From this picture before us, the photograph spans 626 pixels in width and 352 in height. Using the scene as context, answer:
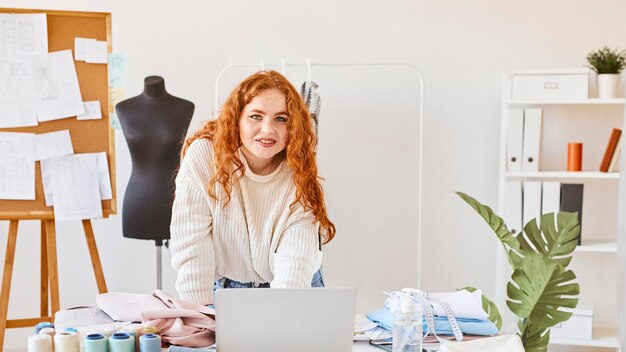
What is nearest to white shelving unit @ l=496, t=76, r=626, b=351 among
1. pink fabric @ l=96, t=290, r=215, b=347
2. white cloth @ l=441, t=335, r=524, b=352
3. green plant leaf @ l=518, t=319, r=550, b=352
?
green plant leaf @ l=518, t=319, r=550, b=352

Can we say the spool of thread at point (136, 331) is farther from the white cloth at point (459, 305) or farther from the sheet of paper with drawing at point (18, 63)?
the sheet of paper with drawing at point (18, 63)

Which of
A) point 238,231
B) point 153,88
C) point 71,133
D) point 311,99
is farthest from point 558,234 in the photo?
point 71,133

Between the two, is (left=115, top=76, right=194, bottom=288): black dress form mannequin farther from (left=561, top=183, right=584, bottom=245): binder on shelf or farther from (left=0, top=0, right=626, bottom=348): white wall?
(left=561, top=183, right=584, bottom=245): binder on shelf

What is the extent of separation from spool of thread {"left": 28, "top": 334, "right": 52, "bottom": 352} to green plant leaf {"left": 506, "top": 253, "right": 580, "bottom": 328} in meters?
1.52

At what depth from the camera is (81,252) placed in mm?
4043

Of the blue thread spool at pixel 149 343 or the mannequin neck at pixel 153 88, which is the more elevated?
the mannequin neck at pixel 153 88

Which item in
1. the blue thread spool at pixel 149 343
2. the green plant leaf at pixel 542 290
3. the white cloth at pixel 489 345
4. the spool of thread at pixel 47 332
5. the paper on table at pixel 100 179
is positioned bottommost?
the green plant leaf at pixel 542 290

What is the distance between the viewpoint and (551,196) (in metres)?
3.62

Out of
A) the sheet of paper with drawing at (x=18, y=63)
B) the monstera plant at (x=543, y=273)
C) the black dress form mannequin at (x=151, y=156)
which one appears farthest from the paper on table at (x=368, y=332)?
the sheet of paper with drawing at (x=18, y=63)

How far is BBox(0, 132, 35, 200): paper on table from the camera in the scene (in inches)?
131

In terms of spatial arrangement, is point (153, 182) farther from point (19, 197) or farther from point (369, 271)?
point (369, 271)

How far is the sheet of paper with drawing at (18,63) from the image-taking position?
10.9 ft

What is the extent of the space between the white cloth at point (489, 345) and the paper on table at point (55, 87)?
221cm

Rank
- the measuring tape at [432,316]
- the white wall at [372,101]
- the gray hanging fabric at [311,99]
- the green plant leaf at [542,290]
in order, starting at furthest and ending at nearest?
1. the white wall at [372,101]
2. the gray hanging fabric at [311,99]
3. the green plant leaf at [542,290]
4. the measuring tape at [432,316]
